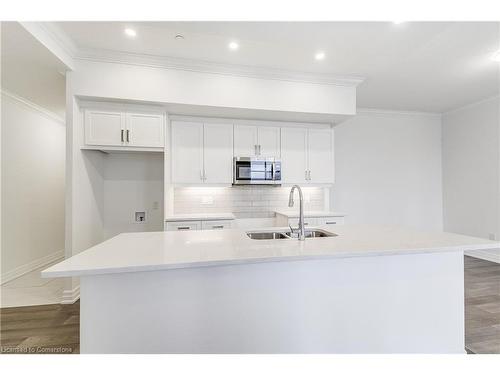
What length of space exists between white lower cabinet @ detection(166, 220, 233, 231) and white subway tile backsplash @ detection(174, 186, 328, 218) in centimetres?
51

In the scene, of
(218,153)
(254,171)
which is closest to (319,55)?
(254,171)

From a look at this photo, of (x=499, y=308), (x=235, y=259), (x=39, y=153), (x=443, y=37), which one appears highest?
(x=443, y=37)

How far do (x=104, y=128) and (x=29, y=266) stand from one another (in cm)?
269

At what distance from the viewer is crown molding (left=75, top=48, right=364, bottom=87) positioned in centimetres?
287

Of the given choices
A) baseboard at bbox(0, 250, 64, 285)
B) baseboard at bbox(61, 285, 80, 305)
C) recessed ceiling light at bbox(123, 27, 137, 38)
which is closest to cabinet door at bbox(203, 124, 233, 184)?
recessed ceiling light at bbox(123, 27, 137, 38)

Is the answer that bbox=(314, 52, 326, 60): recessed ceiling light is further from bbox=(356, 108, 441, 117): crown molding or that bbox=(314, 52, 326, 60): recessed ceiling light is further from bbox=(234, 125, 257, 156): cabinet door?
bbox=(356, 108, 441, 117): crown molding

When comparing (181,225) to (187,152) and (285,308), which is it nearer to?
(187,152)

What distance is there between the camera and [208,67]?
126 inches

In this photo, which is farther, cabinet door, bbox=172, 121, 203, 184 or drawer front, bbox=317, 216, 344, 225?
drawer front, bbox=317, 216, 344, 225

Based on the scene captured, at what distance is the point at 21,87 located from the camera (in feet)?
10.9

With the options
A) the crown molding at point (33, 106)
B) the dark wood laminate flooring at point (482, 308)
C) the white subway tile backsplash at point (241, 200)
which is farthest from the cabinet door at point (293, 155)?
the crown molding at point (33, 106)
